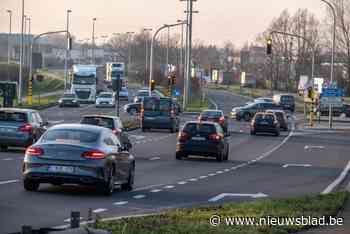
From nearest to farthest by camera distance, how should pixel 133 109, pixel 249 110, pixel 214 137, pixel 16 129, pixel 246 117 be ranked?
pixel 16 129
pixel 214 137
pixel 133 109
pixel 249 110
pixel 246 117

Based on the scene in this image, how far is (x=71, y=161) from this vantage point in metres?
19.7

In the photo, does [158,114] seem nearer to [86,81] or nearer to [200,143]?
[200,143]

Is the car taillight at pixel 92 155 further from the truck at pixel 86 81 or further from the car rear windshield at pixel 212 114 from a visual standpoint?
the truck at pixel 86 81

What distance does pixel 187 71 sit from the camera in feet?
293

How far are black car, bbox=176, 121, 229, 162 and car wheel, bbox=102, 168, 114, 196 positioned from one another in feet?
51.5

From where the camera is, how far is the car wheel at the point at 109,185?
2000 centimetres

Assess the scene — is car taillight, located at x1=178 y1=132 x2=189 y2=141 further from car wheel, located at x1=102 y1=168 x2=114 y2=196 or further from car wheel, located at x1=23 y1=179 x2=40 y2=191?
car wheel, located at x1=23 y1=179 x2=40 y2=191

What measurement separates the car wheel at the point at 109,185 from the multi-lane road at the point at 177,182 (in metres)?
0.25

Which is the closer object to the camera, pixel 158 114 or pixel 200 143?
pixel 200 143

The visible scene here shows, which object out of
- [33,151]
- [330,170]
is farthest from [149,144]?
[33,151]

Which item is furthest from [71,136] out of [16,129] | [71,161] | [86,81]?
[86,81]

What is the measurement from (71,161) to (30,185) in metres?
1.07

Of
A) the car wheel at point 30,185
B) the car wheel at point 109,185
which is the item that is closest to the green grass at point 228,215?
the car wheel at point 109,185

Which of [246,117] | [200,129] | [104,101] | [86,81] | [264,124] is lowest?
[246,117]
